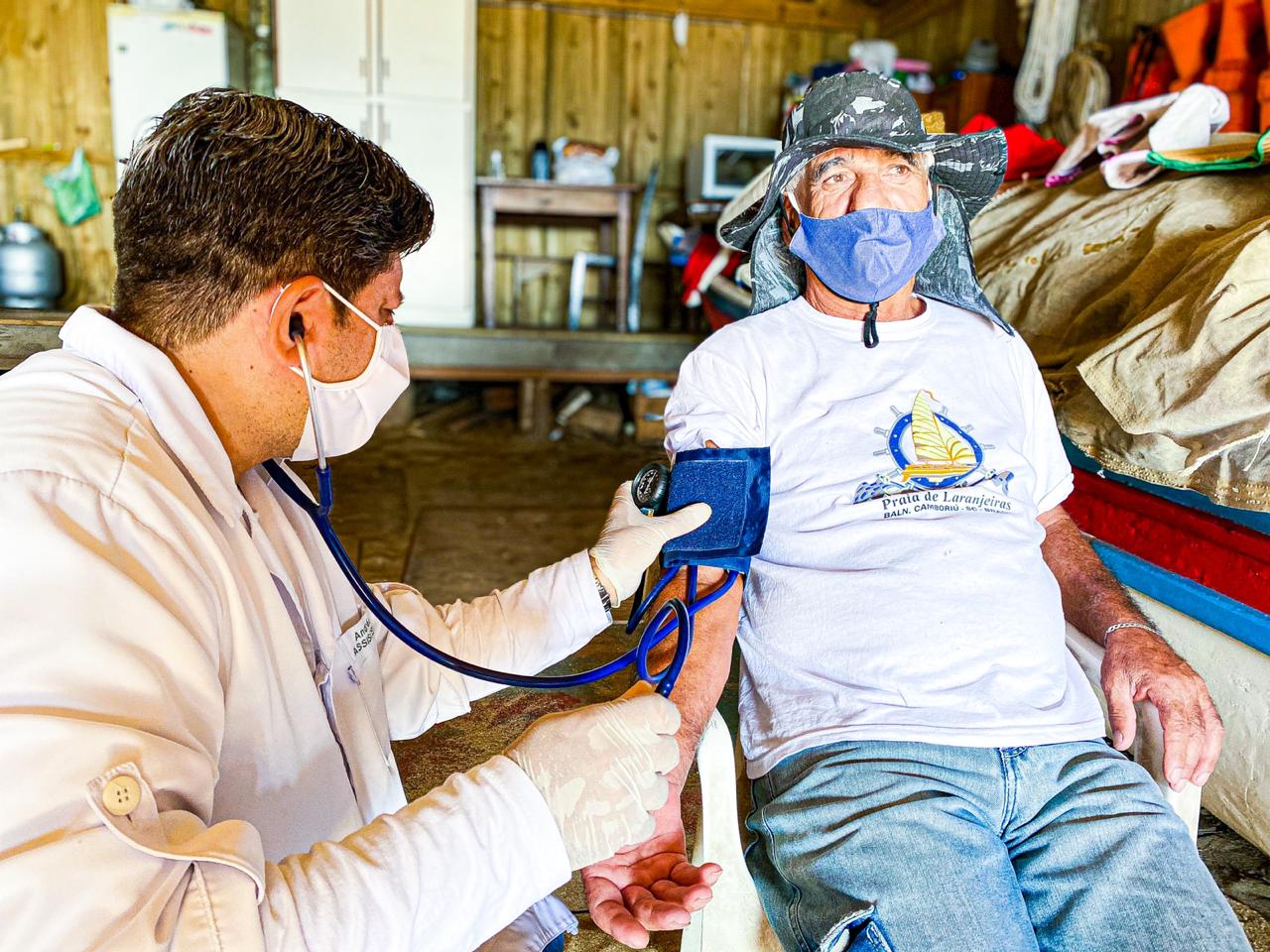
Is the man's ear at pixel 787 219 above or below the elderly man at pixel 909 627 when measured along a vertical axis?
above

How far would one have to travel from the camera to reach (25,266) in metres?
5.60

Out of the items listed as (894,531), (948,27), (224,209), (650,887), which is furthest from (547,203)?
(650,887)

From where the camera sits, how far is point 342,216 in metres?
0.96

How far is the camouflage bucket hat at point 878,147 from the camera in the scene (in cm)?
151

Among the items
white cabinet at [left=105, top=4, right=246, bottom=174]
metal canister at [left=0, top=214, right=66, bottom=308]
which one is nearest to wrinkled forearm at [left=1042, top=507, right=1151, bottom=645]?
white cabinet at [left=105, top=4, right=246, bottom=174]

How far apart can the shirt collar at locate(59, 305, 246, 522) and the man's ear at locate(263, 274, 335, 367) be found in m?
0.09

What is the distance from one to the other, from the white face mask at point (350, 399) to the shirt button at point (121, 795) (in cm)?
45

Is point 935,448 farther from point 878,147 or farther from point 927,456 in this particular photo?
point 878,147

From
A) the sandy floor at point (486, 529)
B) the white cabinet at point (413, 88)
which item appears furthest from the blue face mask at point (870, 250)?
the white cabinet at point (413, 88)

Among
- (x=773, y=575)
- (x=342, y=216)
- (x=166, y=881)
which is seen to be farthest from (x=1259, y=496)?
(x=166, y=881)

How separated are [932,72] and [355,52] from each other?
3.66 metres

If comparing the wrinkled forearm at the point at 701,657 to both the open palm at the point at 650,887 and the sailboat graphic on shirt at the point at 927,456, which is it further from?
the sailboat graphic on shirt at the point at 927,456

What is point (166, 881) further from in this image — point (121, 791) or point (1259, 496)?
point (1259, 496)

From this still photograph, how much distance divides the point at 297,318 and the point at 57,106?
646cm
